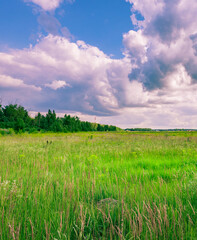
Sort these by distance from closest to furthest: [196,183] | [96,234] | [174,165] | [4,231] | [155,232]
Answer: [155,232]
[4,231]
[96,234]
[196,183]
[174,165]

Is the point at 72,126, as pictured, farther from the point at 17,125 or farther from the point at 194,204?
the point at 194,204

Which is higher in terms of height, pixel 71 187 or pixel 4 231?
pixel 71 187

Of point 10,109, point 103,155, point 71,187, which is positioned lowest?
point 103,155

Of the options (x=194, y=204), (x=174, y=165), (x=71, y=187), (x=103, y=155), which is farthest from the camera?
(x=103, y=155)

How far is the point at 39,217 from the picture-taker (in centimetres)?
207

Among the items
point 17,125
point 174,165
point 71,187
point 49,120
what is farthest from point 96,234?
point 49,120

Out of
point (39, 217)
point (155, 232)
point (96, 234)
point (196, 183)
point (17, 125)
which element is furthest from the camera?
point (17, 125)

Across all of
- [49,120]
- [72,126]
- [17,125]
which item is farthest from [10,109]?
[17,125]

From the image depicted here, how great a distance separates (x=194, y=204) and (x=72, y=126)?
79.3m

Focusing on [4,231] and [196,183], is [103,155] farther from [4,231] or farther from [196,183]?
[4,231]

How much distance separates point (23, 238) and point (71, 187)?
763mm

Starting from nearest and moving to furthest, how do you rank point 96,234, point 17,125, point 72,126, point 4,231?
point 4,231, point 96,234, point 17,125, point 72,126

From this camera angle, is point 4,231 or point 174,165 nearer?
point 4,231

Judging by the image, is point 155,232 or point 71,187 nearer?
point 155,232
